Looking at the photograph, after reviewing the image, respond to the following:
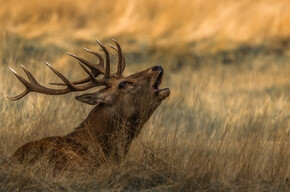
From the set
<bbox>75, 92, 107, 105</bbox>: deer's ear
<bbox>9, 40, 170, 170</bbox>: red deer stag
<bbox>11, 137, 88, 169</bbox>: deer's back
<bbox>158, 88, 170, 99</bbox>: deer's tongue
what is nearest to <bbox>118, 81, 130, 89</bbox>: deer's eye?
<bbox>9, 40, 170, 170</bbox>: red deer stag

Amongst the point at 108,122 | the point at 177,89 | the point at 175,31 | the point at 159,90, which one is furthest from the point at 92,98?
the point at 175,31

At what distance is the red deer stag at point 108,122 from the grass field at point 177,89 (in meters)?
0.18

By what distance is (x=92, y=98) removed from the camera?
10.4m

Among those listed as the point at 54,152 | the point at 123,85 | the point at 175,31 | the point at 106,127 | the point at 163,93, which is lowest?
the point at 54,152

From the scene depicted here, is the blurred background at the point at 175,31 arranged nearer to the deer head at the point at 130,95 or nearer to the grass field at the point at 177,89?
the grass field at the point at 177,89

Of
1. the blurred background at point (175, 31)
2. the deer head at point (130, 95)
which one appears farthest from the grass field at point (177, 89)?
the deer head at point (130, 95)

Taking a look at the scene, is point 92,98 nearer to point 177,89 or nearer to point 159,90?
point 159,90

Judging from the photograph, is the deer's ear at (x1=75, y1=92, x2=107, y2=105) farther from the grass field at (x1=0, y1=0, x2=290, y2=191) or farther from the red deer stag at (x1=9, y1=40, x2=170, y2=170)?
the grass field at (x1=0, y1=0, x2=290, y2=191)

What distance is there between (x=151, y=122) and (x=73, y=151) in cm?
112

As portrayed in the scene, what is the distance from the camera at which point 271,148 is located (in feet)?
36.3

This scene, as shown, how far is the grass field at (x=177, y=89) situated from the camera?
9.68 meters

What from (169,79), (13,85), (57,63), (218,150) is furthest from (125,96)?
(169,79)

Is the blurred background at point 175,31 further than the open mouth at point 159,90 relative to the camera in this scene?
Yes

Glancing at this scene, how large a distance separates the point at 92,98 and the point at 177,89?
9736 mm
